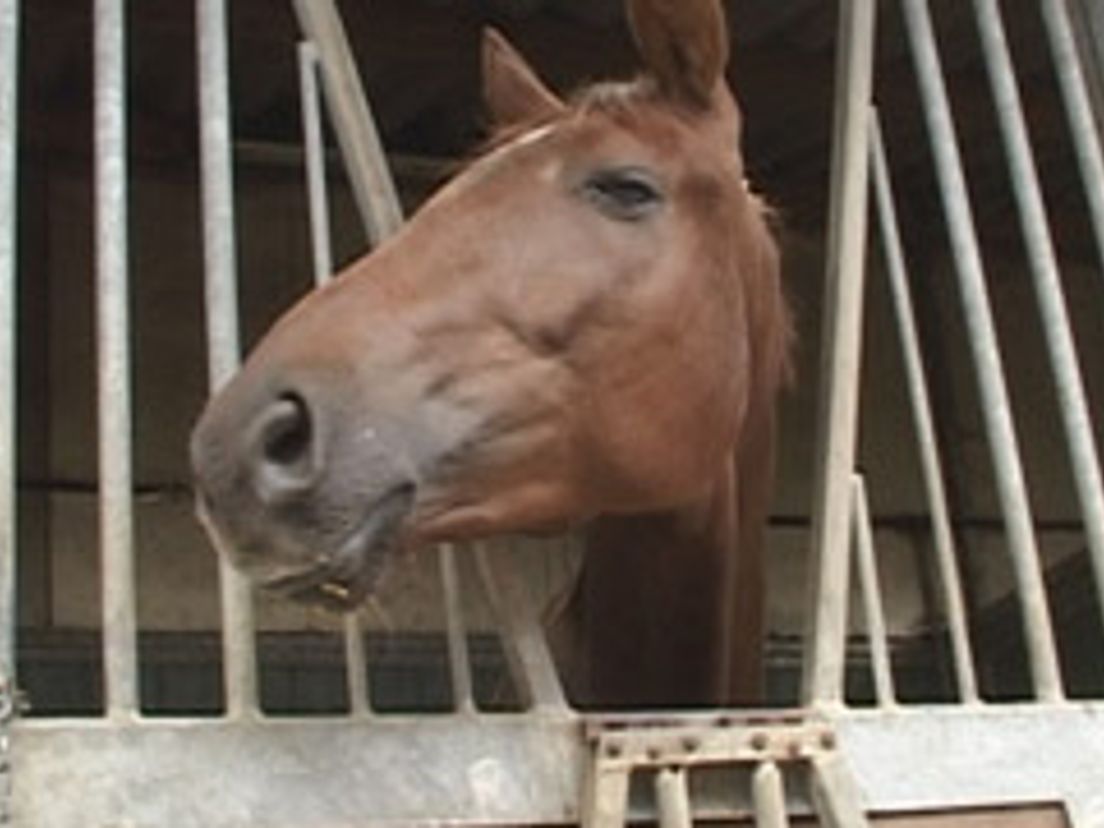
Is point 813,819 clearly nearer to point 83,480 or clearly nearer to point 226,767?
point 226,767

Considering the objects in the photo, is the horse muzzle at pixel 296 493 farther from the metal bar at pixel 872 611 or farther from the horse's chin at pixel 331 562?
the metal bar at pixel 872 611

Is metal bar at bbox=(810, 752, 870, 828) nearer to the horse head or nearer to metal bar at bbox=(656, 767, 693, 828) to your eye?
metal bar at bbox=(656, 767, 693, 828)

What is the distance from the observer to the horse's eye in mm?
1711

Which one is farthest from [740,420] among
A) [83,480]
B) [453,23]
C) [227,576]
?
[83,480]

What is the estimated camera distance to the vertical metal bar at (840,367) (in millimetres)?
1824

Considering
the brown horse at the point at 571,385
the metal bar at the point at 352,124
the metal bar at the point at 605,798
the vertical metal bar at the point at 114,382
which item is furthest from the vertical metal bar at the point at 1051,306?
the vertical metal bar at the point at 114,382

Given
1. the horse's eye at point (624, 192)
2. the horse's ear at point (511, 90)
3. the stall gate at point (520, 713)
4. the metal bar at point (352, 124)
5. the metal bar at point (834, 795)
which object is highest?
the horse's ear at point (511, 90)

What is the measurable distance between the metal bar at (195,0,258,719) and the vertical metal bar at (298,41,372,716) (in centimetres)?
9

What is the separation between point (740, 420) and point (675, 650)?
0.30 metres

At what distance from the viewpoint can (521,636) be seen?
66.4 inches

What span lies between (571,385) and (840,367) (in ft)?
1.36

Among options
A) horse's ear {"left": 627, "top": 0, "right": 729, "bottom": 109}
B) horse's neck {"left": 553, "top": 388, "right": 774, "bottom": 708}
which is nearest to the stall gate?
horse's neck {"left": 553, "top": 388, "right": 774, "bottom": 708}

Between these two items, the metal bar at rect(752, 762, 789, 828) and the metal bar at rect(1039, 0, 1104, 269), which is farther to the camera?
the metal bar at rect(1039, 0, 1104, 269)

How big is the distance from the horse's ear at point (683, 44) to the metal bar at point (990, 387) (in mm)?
349
